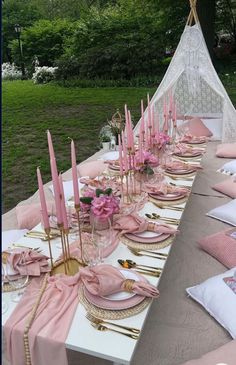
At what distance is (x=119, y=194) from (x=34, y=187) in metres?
2.21

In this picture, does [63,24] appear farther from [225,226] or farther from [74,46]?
[225,226]

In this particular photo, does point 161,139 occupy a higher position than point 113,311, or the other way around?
point 161,139

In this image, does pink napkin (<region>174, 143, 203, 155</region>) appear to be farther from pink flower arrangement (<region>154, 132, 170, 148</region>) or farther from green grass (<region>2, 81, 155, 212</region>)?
green grass (<region>2, 81, 155, 212</region>)

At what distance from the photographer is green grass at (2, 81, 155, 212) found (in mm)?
4747

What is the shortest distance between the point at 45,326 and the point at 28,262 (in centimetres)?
36

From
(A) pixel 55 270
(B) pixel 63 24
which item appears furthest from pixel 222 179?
(B) pixel 63 24

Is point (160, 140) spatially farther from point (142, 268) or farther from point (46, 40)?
point (46, 40)

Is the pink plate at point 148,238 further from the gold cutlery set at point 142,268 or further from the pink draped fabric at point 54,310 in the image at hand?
the pink draped fabric at point 54,310

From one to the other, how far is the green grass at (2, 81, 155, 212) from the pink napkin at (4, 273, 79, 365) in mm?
2447

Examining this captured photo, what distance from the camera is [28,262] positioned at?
1.64 metres

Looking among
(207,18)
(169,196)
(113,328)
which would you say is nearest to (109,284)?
(113,328)

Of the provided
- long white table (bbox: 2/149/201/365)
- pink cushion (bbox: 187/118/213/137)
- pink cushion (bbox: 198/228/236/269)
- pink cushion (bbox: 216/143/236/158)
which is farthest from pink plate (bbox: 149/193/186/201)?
pink cushion (bbox: 187/118/213/137)

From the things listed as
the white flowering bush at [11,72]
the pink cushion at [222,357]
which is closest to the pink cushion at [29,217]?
the pink cushion at [222,357]

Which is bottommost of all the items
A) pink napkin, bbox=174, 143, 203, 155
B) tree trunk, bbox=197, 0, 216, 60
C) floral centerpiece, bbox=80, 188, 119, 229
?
floral centerpiece, bbox=80, 188, 119, 229
